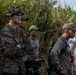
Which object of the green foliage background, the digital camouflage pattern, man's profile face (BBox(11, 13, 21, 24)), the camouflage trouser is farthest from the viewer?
the green foliage background

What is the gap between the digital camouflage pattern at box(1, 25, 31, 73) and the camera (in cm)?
520

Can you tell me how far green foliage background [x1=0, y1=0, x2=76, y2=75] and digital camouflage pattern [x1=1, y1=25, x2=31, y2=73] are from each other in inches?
169

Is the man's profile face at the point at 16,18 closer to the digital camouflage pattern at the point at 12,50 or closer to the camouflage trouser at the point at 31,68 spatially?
the digital camouflage pattern at the point at 12,50

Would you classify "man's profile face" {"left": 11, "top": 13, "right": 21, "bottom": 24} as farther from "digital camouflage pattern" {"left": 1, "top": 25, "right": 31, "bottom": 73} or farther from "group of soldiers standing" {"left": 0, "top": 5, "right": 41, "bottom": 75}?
"digital camouflage pattern" {"left": 1, "top": 25, "right": 31, "bottom": 73}

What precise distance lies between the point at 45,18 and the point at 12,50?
20.8 feet

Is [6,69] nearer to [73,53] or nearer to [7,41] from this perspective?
[7,41]

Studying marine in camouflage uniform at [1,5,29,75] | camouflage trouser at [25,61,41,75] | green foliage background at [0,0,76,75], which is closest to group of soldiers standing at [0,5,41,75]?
marine in camouflage uniform at [1,5,29,75]

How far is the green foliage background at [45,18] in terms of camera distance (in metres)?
10.4

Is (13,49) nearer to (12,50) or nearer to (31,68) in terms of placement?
(12,50)

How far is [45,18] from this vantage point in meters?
11.5

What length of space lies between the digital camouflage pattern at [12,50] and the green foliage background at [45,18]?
4295 mm

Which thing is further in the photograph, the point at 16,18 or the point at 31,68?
the point at 31,68

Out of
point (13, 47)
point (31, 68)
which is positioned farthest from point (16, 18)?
point (31, 68)

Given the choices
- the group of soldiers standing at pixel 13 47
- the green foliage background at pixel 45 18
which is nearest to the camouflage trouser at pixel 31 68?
the group of soldiers standing at pixel 13 47
